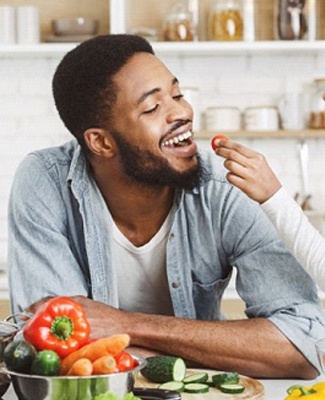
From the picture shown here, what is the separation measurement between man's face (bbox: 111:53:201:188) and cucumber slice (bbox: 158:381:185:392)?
1.96 ft

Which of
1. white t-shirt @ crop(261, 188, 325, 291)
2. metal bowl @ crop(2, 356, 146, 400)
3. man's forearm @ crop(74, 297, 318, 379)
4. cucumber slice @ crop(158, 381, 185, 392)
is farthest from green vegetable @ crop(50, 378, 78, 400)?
white t-shirt @ crop(261, 188, 325, 291)

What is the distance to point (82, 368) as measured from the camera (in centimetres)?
149

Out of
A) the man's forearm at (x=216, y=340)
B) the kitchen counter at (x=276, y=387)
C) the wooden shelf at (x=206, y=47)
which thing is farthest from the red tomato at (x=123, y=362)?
the wooden shelf at (x=206, y=47)

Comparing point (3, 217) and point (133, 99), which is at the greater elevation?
point (133, 99)

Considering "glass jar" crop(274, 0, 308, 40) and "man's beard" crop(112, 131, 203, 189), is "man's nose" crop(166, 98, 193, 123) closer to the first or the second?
"man's beard" crop(112, 131, 203, 189)

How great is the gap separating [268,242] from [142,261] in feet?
1.12

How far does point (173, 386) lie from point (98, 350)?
321 millimetres

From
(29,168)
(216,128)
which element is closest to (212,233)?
(29,168)

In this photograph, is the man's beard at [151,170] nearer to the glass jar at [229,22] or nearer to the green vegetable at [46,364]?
the green vegetable at [46,364]

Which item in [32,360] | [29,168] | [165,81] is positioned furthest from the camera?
[29,168]

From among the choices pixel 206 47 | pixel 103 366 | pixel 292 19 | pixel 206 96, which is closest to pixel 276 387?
pixel 103 366

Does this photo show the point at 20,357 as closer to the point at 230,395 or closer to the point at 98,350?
the point at 98,350

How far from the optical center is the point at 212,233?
2.33m

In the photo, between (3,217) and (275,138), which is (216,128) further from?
(3,217)
